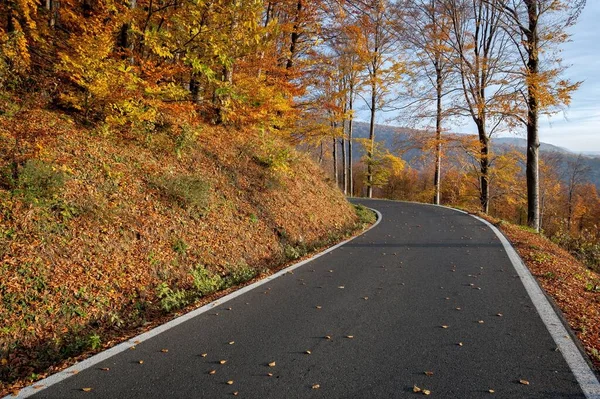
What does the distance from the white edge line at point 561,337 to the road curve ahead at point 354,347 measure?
84 mm

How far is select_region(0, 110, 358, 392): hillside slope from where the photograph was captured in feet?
14.7

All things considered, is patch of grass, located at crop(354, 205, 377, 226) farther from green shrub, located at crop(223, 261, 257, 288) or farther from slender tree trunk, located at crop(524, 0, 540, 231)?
green shrub, located at crop(223, 261, 257, 288)

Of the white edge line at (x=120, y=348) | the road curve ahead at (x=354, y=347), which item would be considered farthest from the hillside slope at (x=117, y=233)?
the road curve ahead at (x=354, y=347)

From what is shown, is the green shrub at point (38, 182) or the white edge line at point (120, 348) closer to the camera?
the white edge line at point (120, 348)

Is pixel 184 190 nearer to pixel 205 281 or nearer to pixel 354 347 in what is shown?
pixel 205 281

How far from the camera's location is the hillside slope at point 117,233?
4.48 metres

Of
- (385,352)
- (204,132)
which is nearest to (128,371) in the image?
(385,352)

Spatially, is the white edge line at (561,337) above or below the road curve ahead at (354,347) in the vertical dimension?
above

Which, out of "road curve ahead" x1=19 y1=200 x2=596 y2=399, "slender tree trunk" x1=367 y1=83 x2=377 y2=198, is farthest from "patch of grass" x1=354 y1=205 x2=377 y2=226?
"slender tree trunk" x1=367 y1=83 x2=377 y2=198

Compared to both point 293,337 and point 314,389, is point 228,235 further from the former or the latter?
point 314,389

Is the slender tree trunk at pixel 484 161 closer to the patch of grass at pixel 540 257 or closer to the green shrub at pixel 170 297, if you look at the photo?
the patch of grass at pixel 540 257

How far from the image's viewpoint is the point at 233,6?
895cm

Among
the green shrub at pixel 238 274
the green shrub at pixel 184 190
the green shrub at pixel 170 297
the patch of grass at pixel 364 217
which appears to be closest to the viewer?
the green shrub at pixel 170 297

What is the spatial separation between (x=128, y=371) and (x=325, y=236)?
7.83 metres
